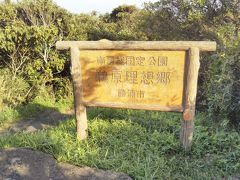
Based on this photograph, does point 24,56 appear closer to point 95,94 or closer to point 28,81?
point 28,81

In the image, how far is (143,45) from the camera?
504 cm

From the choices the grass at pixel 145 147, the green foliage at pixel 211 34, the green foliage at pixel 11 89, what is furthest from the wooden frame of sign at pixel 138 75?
the green foliage at pixel 11 89

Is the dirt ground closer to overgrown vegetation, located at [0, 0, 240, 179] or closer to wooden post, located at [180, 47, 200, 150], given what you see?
overgrown vegetation, located at [0, 0, 240, 179]

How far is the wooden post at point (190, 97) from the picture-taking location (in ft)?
16.0

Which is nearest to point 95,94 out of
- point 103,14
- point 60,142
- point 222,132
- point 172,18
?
point 60,142

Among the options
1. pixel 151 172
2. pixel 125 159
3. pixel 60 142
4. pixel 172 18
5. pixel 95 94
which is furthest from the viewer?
pixel 172 18

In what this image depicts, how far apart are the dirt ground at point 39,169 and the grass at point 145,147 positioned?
0.49 feet

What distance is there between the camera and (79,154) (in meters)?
4.81

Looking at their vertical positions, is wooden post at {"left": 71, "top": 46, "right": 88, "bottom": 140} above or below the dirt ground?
above

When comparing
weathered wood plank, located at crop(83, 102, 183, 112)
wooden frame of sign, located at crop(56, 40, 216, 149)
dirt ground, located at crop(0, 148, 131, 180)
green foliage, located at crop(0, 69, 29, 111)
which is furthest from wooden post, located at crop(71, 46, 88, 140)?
green foliage, located at crop(0, 69, 29, 111)

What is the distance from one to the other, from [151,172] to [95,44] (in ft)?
6.33

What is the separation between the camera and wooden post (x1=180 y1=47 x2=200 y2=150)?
4.87m

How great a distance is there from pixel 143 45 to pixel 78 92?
119 cm

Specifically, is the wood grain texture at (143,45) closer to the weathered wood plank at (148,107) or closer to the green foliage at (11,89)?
the weathered wood plank at (148,107)
